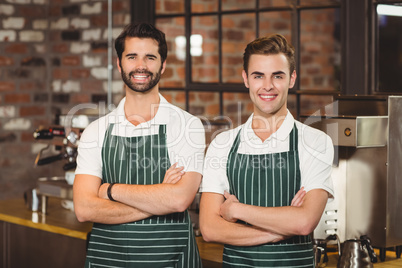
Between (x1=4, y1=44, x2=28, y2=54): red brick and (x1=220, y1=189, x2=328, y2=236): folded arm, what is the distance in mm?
2817

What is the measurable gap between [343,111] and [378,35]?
0.55m

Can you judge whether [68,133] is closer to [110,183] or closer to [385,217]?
[110,183]

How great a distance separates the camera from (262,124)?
7.09ft

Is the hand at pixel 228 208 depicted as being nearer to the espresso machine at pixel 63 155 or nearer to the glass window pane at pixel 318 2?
the espresso machine at pixel 63 155

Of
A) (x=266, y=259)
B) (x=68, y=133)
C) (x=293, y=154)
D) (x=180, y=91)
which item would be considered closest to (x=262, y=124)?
(x=293, y=154)

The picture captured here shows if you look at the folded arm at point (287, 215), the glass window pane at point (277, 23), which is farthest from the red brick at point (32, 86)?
the folded arm at point (287, 215)

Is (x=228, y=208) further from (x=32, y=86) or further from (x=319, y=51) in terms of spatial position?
(x=32, y=86)

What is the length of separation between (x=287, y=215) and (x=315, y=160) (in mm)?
215

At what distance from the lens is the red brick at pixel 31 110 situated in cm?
446

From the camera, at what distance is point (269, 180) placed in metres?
2.12

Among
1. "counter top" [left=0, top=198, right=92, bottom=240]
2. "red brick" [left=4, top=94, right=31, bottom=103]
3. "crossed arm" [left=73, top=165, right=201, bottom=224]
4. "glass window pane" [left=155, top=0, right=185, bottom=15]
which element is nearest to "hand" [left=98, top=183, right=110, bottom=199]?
"crossed arm" [left=73, top=165, right=201, bottom=224]

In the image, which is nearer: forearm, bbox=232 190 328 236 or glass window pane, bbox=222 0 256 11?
forearm, bbox=232 190 328 236

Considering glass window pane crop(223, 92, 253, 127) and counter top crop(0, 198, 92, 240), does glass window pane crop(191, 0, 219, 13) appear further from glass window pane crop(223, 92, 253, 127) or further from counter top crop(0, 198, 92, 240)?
counter top crop(0, 198, 92, 240)

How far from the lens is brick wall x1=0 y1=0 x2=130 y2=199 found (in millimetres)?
4324
